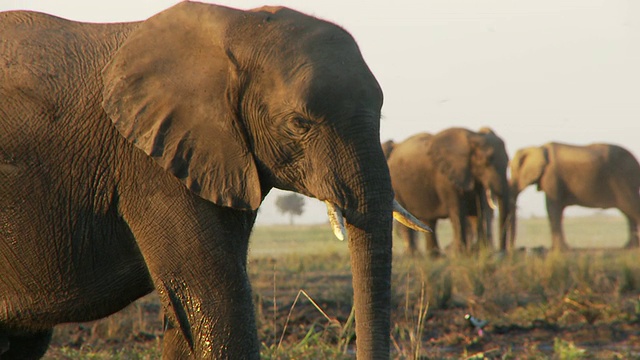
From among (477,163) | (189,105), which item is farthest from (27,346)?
(477,163)

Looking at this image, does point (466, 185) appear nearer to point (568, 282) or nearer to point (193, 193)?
point (568, 282)

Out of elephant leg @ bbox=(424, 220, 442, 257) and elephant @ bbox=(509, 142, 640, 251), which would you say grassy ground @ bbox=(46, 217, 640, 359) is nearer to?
elephant leg @ bbox=(424, 220, 442, 257)

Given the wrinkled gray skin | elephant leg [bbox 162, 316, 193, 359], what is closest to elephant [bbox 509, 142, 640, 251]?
elephant leg [bbox 162, 316, 193, 359]

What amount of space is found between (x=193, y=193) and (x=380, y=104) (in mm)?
895

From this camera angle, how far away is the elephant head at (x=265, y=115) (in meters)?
4.57

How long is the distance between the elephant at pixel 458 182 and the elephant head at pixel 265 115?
1223 cm

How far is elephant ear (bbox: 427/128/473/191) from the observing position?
17953 millimetres

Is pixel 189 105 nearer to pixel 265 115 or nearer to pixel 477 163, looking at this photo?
pixel 265 115

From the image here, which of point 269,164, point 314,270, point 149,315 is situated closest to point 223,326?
point 269,164

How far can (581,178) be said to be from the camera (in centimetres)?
2558

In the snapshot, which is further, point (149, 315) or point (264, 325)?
point (149, 315)

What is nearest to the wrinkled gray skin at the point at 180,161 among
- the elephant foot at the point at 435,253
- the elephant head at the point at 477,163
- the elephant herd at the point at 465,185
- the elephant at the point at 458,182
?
the elephant herd at the point at 465,185

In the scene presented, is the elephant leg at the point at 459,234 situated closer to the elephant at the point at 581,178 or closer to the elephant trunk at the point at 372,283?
the elephant at the point at 581,178

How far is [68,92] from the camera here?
5031mm
